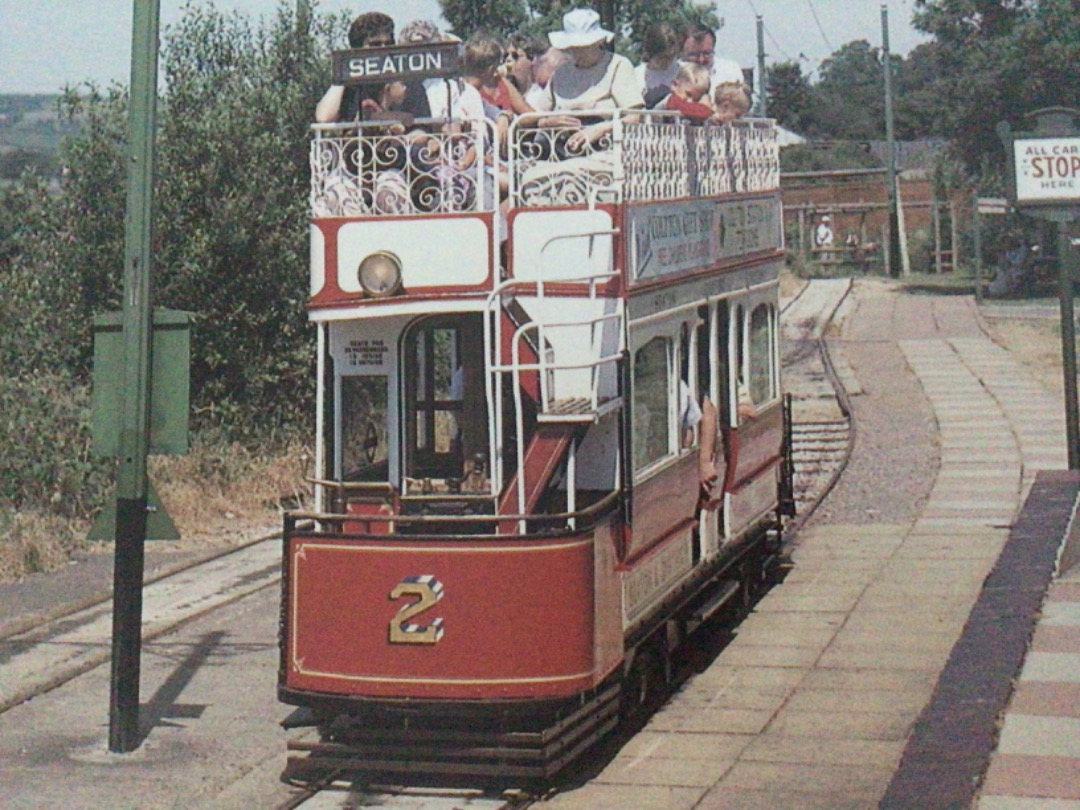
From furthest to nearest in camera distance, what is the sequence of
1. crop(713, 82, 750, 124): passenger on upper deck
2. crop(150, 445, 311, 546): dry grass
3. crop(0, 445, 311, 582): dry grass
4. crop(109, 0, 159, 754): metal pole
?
crop(150, 445, 311, 546): dry grass → crop(0, 445, 311, 582): dry grass → crop(713, 82, 750, 124): passenger on upper deck → crop(109, 0, 159, 754): metal pole

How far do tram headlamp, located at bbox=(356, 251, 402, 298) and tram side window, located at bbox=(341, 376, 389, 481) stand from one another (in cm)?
66

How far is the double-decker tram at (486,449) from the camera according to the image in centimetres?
874

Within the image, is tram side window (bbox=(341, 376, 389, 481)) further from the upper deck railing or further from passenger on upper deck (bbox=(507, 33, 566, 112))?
passenger on upper deck (bbox=(507, 33, 566, 112))

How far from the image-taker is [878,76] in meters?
147

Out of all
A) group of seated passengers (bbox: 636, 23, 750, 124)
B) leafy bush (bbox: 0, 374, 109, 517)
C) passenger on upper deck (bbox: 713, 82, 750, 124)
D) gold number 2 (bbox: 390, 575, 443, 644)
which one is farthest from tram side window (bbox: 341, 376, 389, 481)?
leafy bush (bbox: 0, 374, 109, 517)

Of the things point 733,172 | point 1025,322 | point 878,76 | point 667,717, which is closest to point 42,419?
Answer: point 733,172

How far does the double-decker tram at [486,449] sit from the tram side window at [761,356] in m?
2.62

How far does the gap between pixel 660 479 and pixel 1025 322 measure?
28.5 metres

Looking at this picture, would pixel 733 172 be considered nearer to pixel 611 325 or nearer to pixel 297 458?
pixel 611 325

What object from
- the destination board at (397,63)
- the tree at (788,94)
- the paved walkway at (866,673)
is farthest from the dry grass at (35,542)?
the tree at (788,94)

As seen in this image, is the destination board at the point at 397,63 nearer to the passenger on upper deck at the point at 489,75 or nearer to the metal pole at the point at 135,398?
the metal pole at the point at 135,398

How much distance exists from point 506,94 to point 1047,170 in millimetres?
7177

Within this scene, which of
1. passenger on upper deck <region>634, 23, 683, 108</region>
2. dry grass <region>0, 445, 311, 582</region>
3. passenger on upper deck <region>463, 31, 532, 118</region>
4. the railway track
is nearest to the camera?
the railway track

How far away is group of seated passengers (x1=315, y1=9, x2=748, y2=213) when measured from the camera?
962cm
